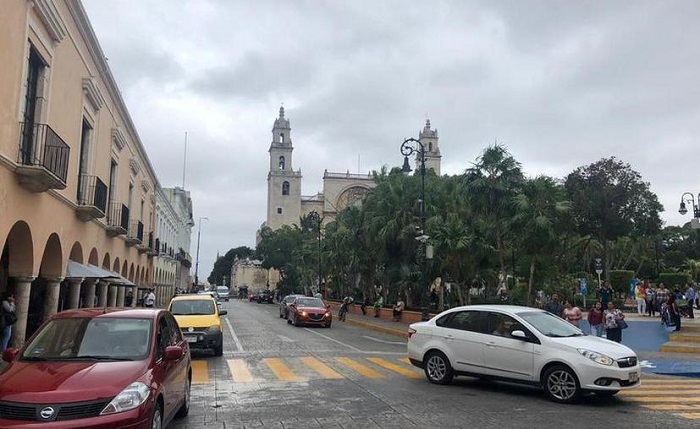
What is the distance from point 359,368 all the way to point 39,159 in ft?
29.4

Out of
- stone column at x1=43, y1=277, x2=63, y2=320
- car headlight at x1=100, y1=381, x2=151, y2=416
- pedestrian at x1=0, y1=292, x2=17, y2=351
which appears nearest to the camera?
car headlight at x1=100, y1=381, x2=151, y2=416

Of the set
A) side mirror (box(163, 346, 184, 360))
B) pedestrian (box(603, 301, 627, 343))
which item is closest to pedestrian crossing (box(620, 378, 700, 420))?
pedestrian (box(603, 301, 627, 343))

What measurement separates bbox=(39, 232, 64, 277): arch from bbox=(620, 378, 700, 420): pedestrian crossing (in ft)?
50.8

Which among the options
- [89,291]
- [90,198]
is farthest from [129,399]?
[89,291]

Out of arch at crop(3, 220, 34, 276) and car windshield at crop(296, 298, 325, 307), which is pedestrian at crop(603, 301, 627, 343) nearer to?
car windshield at crop(296, 298, 325, 307)

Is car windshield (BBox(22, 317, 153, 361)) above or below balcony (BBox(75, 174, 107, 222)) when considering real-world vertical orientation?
below

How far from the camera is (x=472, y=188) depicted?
26.2 metres

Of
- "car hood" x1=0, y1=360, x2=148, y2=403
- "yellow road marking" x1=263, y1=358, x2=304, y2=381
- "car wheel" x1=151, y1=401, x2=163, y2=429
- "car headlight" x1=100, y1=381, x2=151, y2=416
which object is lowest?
"yellow road marking" x1=263, y1=358, x2=304, y2=381

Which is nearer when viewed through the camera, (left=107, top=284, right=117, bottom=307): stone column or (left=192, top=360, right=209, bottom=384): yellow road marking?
(left=192, top=360, right=209, bottom=384): yellow road marking

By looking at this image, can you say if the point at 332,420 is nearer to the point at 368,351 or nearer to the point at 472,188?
the point at 368,351

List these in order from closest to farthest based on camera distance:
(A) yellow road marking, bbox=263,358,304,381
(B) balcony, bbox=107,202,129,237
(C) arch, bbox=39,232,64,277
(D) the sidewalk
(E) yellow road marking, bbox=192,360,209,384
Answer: (E) yellow road marking, bbox=192,360,209,384
(A) yellow road marking, bbox=263,358,304,381
(D) the sidewalk
(C) arch, bbox=39,232,64,277
(B) balcony, bbox=107,202,129,237

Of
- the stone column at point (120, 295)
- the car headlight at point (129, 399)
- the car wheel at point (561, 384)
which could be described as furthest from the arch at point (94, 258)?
the car wheel at point (561, 384)

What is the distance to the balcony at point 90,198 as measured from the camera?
735 inches

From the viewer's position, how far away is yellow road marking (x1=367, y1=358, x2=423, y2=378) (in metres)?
12.8
